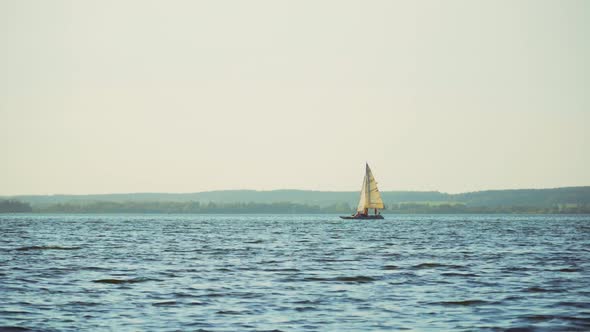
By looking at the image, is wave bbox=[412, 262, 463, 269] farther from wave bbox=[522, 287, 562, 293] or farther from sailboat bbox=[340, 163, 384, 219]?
sailboat bbox=[340, 163, 384, 219]

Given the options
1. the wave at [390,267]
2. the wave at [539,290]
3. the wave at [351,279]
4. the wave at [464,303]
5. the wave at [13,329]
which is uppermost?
the wave at [390,267]

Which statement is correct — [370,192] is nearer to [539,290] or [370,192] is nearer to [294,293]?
[539,290]

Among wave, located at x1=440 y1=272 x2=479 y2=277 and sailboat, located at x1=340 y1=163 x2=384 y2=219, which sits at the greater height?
sailboat, located at x1=340 y1=163 x2=384 y2=219

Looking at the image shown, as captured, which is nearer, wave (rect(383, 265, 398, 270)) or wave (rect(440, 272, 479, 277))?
wave (rect(440, 272, 479, 277))

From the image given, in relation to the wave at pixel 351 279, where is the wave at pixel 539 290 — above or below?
below

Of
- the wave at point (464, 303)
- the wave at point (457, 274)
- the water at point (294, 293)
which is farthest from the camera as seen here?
the wave at point (457, 274)

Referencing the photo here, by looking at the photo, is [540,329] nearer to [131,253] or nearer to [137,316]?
[137,316]

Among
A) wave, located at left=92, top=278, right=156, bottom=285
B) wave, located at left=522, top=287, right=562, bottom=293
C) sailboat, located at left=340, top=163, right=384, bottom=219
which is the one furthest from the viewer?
sailboat, located at left=340, top=163, right=384, bottom=219

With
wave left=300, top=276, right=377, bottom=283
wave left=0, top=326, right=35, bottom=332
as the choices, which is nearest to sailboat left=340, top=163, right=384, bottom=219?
wave left=300, top=276, right=377, bottom=283

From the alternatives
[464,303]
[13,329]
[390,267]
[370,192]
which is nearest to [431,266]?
[390,267]

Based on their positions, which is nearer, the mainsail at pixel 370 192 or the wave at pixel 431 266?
the wave at pixel 431 266

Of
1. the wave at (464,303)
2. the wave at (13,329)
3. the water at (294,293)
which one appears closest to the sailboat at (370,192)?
the water at (294,293)

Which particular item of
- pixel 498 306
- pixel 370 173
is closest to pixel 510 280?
pixel 498 306

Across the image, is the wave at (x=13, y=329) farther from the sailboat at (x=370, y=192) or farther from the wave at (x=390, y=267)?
→ the sailboat at (x=370, y=192)
